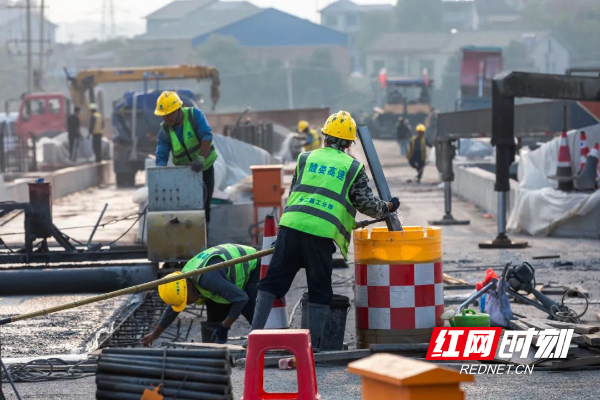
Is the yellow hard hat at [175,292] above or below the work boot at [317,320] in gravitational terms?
above

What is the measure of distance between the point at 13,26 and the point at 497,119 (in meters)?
148

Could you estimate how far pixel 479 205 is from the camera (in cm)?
2217

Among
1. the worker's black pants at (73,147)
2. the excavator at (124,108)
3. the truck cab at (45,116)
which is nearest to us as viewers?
the excavator at (124,108)

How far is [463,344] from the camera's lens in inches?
314

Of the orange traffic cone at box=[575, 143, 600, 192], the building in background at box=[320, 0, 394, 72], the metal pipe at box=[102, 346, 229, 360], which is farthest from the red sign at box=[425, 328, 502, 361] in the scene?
the building in background at box=[320, 0, 394, 72]

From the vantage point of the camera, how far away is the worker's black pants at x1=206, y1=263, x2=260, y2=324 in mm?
8750

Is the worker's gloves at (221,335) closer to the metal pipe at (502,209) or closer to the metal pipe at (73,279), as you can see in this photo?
the metal pipe at (73,279)

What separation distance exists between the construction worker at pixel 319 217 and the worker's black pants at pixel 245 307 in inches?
33.9

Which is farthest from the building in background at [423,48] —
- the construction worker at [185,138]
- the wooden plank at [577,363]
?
the wooden plank at [577,363]

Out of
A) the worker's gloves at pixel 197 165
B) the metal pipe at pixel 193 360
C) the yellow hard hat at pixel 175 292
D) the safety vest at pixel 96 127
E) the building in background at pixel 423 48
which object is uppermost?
the building in background at pixel 423 48

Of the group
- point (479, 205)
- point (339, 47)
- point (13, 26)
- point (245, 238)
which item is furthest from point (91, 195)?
point (13, 26)

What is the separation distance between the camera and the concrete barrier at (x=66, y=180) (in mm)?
21953

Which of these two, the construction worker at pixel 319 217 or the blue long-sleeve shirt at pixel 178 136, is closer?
the construction worker at pixel 319 217

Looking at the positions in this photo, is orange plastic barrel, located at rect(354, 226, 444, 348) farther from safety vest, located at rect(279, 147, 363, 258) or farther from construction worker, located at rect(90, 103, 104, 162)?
construction worker, located at rect(90, 103, 104, 162)
